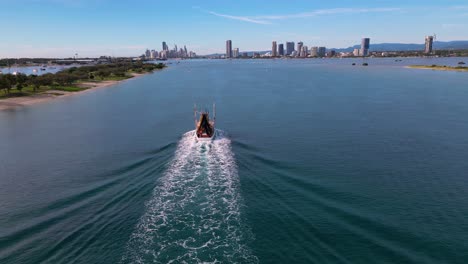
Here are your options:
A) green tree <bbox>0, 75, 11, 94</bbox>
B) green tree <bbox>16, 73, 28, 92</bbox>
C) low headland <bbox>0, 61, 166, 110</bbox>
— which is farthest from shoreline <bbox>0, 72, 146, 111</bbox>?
green tree <bbox>16, 73, 28, 92</bbox>

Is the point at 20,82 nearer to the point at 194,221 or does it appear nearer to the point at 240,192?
the point at 240,192

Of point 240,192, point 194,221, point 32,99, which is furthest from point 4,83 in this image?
point 194,221

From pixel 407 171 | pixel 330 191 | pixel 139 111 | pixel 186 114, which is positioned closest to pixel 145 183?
pixel 330 191

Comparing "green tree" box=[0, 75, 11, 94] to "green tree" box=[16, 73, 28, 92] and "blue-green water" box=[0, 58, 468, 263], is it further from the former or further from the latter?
"blue-green water" box=[0, 58, 468, 263]

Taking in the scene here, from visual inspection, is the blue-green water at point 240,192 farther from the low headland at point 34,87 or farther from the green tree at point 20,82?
the green tree at point 20,82

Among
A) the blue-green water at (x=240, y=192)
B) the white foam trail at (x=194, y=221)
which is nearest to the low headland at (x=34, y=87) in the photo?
the blue-green water at (x=240, y=192)

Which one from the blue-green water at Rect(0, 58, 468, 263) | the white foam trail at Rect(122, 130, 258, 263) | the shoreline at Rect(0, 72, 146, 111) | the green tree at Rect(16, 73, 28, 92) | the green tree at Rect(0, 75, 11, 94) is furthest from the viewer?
the green tree at Rect(16, 73, 28, 92)

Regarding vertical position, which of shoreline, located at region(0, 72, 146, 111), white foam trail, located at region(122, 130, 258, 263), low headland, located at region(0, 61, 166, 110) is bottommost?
white foam trail, located at region(122, 130, 258, 263)
